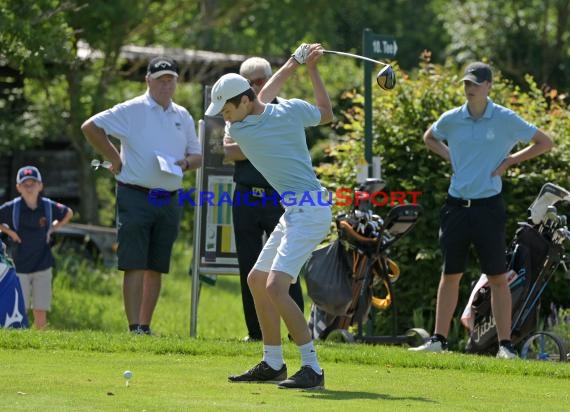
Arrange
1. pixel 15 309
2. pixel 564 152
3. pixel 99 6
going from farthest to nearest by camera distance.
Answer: pixel 99 6 < pixel 564 152 < pixel 15 309

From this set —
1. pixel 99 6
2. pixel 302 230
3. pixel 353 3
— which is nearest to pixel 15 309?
pixel 302 230

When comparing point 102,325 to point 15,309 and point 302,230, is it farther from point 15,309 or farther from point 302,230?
point 302,230

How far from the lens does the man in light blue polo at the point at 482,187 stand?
11648 mm

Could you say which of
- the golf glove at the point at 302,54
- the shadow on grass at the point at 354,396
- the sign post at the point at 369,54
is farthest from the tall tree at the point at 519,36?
the shadow on grass at the point at 354,396

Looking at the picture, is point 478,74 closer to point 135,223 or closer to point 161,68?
point 161,68

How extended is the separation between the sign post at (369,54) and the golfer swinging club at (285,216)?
14.8 ft

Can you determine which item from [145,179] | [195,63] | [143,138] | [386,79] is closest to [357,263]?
[145,179]

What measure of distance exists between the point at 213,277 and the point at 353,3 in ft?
103

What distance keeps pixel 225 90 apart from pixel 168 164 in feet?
10.9

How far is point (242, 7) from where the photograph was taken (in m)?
41.1

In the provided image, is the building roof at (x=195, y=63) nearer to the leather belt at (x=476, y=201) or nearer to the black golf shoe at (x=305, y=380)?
the leather belt at (x=476, y=201)

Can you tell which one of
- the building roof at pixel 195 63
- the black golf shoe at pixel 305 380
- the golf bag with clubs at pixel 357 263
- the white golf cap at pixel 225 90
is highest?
the building roof at pixel 195 63

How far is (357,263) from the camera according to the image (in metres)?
12.7

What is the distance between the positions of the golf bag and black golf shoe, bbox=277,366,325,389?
184 inches
